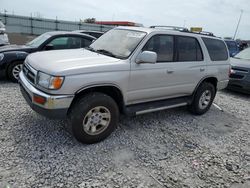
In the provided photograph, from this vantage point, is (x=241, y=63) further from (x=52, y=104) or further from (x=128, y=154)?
(x=52, y=104)

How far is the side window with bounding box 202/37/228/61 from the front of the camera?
4.78 meters

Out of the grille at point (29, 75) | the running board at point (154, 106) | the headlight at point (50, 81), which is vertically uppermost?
the headlight at point (50, 81)

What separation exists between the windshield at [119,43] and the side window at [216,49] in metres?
1.84

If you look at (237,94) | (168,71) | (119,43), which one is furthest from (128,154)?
(237,94)

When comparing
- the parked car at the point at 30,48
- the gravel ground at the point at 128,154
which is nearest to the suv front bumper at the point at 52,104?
the gravel ground at the point at 128,154

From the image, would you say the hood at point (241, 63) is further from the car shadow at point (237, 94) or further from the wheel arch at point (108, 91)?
the wheel arch at point (108, 91)

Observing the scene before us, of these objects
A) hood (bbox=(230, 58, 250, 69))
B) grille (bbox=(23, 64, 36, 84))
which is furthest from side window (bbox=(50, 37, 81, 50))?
hood (bbox=(230, 58, 250, 69))

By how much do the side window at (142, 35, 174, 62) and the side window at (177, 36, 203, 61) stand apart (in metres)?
0.21

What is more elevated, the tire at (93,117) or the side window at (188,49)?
the side window at (188,49)

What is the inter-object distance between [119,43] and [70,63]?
1.16 metres

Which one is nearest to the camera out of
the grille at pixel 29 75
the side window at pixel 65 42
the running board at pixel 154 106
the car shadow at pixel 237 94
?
→ the grille at pixel 29 75

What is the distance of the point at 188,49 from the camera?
4.35 m

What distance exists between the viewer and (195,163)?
125 inches

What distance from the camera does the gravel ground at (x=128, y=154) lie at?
105 inches
